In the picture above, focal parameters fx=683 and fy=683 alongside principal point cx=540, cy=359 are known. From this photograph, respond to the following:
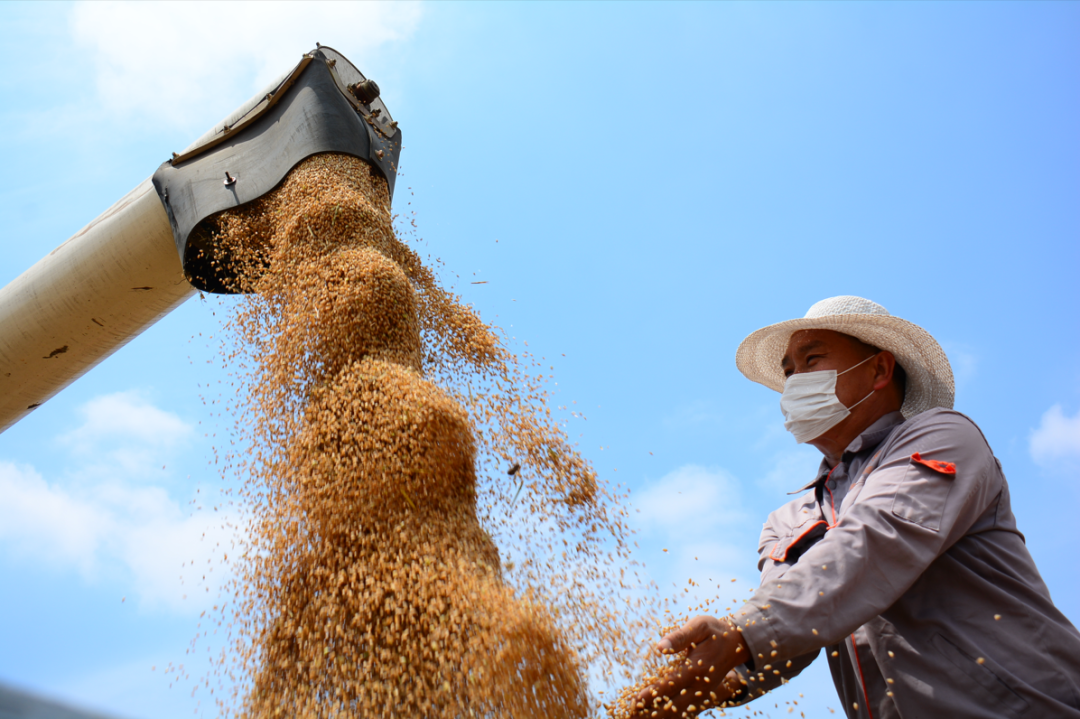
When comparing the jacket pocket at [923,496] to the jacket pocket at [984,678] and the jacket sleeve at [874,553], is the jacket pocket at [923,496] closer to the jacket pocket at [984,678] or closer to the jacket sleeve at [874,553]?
the jacket sleeve at [874,553]

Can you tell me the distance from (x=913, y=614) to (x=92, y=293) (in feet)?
14.6

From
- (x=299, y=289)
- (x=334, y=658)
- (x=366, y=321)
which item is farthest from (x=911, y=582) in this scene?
(x=299, y=289)

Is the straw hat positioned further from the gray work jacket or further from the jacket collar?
the gray work jacket

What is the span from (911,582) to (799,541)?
51cm

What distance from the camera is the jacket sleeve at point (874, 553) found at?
5.47 feet

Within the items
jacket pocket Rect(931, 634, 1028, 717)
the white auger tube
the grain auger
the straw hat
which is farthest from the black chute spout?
jacket pocket Rect(931, 634, 1028, 717)

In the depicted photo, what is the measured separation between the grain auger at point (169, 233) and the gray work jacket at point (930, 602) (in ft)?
9.81

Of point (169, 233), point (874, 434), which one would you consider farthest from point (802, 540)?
point (169, 233)

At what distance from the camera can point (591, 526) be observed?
257 centimetres

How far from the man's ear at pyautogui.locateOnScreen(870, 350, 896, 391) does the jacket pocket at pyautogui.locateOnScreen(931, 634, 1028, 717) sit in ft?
3.23

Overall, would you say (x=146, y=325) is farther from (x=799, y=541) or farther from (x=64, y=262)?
(x=799, y=541)

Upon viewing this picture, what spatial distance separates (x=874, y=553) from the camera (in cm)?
171

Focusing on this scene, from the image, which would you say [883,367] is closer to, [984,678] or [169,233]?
[984,678]

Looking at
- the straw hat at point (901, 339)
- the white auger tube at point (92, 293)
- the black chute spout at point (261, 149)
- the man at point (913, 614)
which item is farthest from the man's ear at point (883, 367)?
the white auger tube at point (92, 293)
